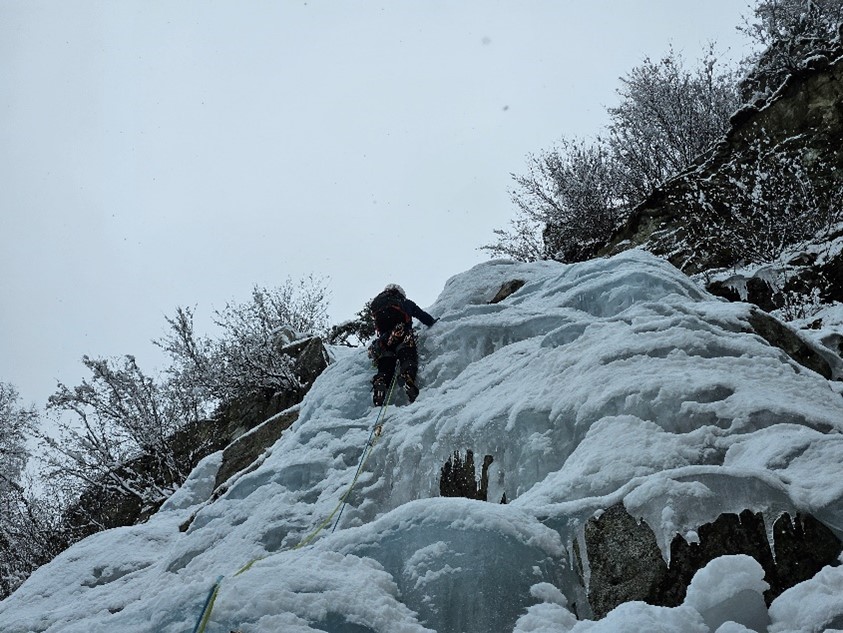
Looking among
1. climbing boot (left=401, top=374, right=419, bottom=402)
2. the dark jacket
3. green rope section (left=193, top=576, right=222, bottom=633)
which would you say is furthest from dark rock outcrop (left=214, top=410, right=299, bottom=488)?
green rope section (left=193, top=576, right=222, bottom=633)

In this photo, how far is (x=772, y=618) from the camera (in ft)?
8.56

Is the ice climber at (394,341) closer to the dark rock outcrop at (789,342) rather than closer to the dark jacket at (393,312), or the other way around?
the dark jacket at (393,312)

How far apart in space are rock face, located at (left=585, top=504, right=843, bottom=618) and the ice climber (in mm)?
3313

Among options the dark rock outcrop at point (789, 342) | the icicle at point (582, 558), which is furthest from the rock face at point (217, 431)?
the icicle at point (582, 558)

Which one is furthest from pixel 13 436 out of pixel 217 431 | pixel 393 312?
pixel 393 312

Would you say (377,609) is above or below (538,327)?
below

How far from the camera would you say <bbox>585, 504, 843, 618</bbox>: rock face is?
9.73 feet

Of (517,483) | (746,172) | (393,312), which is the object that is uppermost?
(393,312)

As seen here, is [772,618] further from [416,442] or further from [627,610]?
[416,442]

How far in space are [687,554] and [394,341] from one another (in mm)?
4116

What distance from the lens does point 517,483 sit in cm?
452

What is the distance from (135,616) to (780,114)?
397 inches

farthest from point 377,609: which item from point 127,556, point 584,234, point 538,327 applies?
point 584,234

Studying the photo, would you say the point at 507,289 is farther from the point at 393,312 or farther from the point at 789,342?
the point at 789,342
